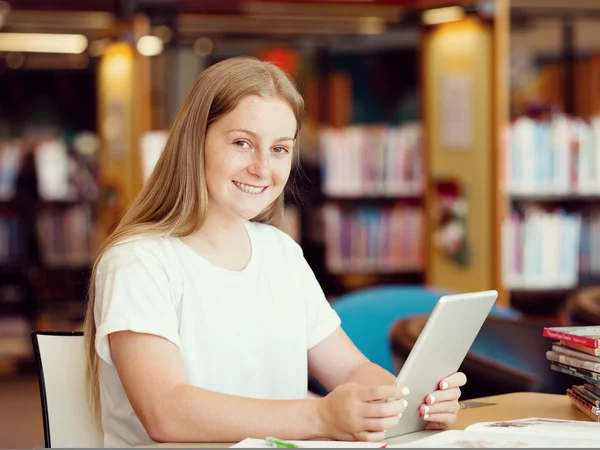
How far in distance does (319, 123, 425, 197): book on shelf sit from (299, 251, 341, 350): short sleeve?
3608mm

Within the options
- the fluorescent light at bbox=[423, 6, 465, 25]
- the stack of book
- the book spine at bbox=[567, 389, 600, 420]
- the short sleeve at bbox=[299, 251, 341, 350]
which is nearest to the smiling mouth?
the short sleeve at bbox=[299, 251, 341, 350]

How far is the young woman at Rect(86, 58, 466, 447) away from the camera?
1673mm

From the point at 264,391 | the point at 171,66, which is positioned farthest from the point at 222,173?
the point at 171,66

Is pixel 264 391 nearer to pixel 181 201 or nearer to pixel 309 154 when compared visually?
pixel 181 201

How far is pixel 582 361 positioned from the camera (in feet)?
A: 6.04

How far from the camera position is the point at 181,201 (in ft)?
6.22

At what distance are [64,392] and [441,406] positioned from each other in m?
0.80

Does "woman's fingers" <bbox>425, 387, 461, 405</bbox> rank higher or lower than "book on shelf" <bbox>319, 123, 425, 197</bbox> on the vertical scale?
lower

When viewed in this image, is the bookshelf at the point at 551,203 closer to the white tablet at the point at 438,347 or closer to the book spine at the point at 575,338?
the book spine at the point at 575,338

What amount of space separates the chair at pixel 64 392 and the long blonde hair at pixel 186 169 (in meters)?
0.03

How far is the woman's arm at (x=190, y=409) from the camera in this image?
62.6 inches

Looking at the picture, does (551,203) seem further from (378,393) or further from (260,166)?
(378,393)

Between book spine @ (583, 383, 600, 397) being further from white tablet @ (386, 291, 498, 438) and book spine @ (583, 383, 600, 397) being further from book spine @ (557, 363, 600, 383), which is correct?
white tablet @ (386, 291, 498, 438)

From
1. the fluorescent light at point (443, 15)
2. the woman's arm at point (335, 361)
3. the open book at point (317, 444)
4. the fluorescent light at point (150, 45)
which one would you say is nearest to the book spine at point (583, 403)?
the woman's arm at point (335, 361)
